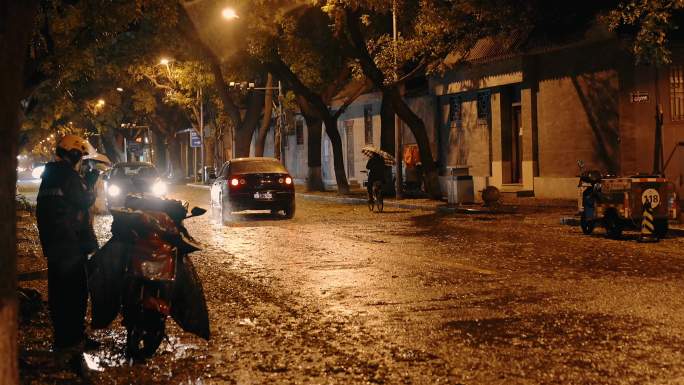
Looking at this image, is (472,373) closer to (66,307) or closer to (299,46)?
(66,307)

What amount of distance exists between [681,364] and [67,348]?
4.87 metres

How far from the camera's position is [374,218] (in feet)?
77.5

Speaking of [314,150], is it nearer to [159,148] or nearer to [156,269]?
[156,269]

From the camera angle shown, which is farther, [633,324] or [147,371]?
[633,324]

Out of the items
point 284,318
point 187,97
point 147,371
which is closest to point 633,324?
point 284,318

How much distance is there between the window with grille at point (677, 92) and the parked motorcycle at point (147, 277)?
20.0 meters

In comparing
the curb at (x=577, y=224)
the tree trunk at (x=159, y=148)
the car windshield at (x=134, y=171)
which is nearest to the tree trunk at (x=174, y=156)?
the tree trunk at (x=159, y=148)

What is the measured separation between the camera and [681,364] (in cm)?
697

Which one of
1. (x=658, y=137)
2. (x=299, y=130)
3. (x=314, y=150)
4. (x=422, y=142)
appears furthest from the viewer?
(x=299, y=130)

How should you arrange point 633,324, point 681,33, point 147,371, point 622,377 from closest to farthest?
point 622,377
point 147,371
point 633,324
point 681,33

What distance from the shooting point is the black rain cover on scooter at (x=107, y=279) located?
7488 mm

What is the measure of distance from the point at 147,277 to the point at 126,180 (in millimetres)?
22516

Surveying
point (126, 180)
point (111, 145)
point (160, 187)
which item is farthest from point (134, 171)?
point (111, 145)

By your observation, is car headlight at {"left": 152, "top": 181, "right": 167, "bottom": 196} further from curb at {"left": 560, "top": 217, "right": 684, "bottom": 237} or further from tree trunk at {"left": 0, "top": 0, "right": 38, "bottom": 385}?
tree trunk at {"left": 0, "top": 0, "right": 38, "bottom": 385}
